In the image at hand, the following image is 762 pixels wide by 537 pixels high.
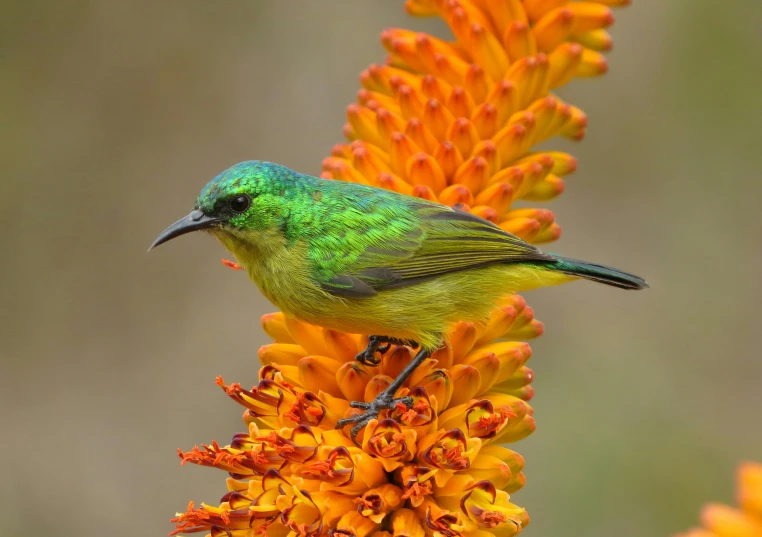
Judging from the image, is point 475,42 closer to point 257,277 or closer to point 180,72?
point 257,277

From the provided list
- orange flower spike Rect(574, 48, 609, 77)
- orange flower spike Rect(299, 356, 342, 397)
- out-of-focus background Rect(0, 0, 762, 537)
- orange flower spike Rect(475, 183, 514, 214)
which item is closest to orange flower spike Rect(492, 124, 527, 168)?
orange flower spike Rect(475, 183, 514, 214)

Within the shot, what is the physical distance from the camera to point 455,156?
341 cm

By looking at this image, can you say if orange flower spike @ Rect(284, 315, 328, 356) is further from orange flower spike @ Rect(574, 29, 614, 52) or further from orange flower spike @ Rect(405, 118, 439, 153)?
orange flower spike @ Rect(574, 29, 614, 52)

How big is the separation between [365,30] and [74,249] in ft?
9.84

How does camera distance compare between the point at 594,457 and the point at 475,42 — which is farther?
the point at 594,457

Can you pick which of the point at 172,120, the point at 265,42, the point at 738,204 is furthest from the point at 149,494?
the point at 738,204

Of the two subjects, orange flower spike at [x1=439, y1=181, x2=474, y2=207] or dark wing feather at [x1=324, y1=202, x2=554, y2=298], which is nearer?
orange flower spike at [x1=439, y1=181, x2=474, y2=207]

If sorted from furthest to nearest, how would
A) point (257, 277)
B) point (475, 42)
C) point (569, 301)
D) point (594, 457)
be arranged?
point (569, 301) → point (594, 457) → point (257, 277) → point (475, 42)

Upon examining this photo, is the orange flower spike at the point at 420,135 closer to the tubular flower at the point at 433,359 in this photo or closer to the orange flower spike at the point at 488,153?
the tubular flower at the point at 433,359

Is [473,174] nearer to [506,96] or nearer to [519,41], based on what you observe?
[506,96]

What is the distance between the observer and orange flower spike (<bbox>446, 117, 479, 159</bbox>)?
339cm

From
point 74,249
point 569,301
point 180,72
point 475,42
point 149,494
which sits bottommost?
point 149,494

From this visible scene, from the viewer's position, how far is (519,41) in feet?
11.7

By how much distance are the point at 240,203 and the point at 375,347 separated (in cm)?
77
